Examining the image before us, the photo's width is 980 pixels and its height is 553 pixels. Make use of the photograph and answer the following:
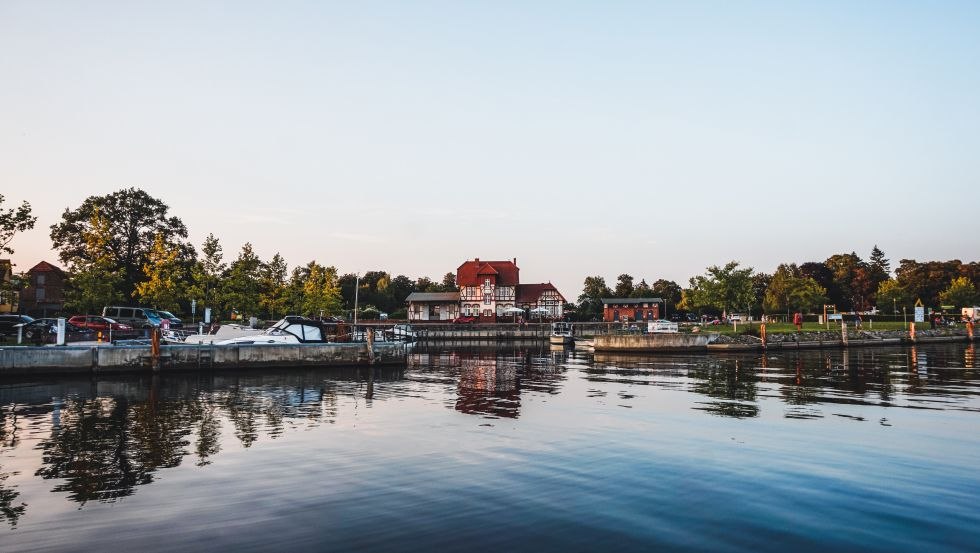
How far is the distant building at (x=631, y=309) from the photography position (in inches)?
4486

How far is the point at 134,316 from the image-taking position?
50.0m

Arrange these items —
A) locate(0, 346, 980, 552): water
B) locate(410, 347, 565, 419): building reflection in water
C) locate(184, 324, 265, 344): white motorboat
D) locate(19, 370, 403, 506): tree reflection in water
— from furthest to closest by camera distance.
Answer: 1. locate(184, 324, 265, 344): white motorboat
2. locate(410, 347, 565, 419): building reflection in water
3. locate(19, 370, 403, 506): tree reflection in water
4. locate(0, 346, 980, 552): water

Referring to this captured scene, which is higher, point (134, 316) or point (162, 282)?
point (162, 282)

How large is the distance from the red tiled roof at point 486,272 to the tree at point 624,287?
30.2 m

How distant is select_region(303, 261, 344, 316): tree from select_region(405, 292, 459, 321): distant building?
23.5 meters

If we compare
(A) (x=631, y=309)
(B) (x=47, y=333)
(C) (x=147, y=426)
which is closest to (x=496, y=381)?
(C) (x=147, y=426)

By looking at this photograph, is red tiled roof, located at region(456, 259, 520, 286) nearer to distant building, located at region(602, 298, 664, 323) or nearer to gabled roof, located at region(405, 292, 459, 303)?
gabled roof, located at region(405, 292, 459, 303)

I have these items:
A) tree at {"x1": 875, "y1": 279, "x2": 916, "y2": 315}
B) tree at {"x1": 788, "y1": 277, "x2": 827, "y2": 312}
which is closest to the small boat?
tree at {"x1": 788, "y1": 277, "x2": 827, "y2": 312}

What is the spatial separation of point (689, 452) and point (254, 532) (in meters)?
9.63

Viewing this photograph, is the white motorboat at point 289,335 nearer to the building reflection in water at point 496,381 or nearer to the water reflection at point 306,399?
the water reflection at point 306,399

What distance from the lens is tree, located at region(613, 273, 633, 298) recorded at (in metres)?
136

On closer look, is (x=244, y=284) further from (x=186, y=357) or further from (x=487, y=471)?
(x=487, y=471)

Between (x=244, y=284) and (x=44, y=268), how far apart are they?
48770mm

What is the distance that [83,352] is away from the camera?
96.6 feet
